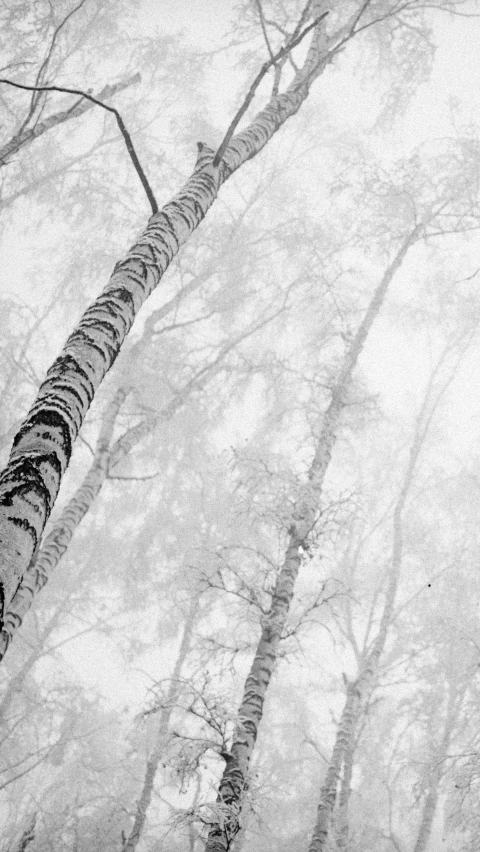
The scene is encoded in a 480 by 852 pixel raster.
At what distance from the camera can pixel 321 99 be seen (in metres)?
12.2

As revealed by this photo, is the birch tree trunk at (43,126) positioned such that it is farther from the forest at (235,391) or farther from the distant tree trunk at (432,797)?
the distant tree trunk at (432,797)

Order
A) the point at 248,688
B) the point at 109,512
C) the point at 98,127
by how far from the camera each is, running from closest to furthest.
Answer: the point at 248,688 < the point at 98,127 < the point at 109,512

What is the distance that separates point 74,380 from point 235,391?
6289mm

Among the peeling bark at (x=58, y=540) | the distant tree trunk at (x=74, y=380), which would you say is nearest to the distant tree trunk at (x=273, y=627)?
the peeling bark at (x=58, y=540)

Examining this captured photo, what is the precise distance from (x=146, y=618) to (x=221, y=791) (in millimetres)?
8296

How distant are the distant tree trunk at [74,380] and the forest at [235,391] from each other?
0.01m

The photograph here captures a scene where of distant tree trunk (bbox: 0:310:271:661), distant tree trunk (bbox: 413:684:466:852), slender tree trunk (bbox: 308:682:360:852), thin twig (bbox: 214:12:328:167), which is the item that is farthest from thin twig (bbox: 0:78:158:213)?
distant tree trunk (bbox: 413:684:466:852)

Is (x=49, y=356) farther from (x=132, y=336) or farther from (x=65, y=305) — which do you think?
(x=132, y=336)

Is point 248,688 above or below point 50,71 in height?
below

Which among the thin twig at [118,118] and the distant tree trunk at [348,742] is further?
the distant tree trunk at [348,742]

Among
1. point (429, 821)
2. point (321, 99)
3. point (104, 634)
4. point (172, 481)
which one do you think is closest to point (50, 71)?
point (321, 99)

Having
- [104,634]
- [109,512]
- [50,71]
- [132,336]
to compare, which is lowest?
[104,634]

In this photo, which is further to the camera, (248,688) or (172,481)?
(172,481)

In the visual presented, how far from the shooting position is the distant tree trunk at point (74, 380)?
1.53 meters
